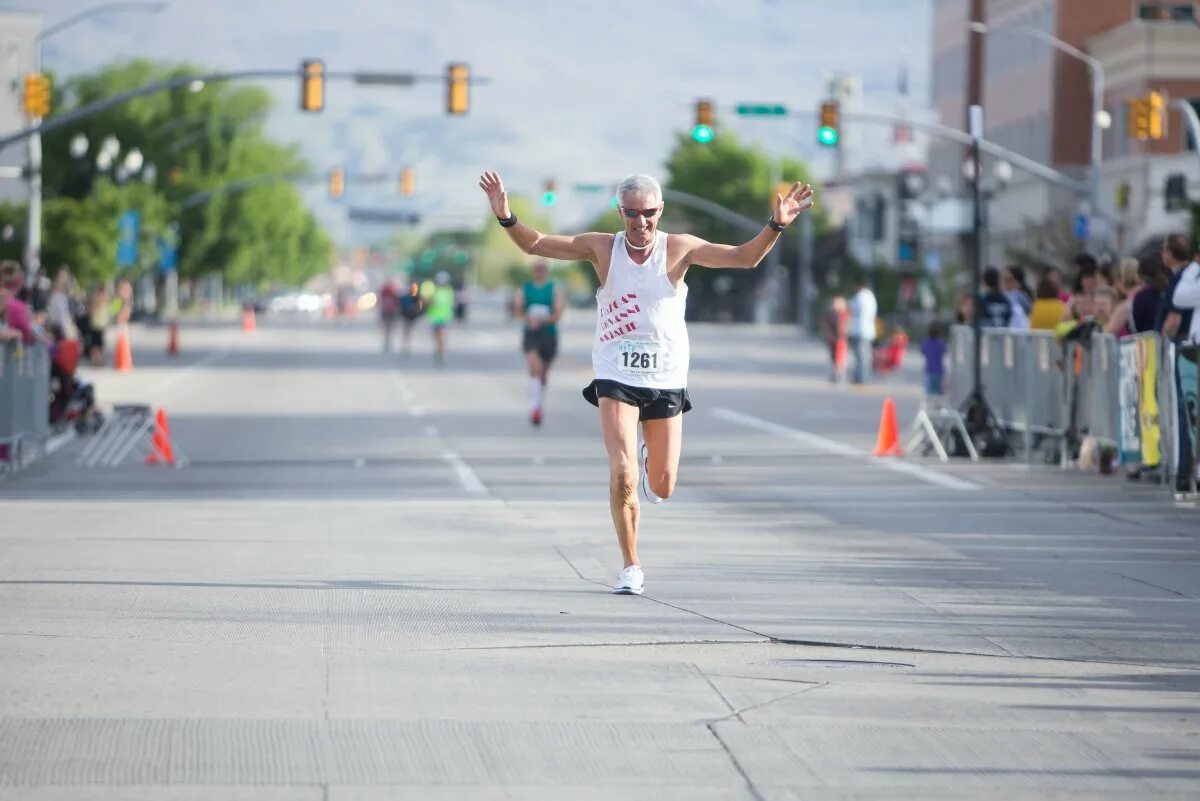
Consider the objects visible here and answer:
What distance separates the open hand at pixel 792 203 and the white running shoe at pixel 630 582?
1857mm

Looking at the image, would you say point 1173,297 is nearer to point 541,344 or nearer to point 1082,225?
point 541,344

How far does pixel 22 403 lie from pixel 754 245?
11.0m

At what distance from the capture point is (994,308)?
2458 centimetres

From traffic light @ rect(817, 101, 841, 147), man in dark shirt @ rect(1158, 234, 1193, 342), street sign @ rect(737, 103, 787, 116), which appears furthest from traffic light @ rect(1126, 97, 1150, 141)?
man in dark shirt @ rect(1158, 234, 1193, 342)

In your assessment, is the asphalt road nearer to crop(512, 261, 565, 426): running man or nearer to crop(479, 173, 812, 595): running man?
crop(479, 173, 812, 595): running man

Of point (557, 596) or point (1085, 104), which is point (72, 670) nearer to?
point (557, 596)

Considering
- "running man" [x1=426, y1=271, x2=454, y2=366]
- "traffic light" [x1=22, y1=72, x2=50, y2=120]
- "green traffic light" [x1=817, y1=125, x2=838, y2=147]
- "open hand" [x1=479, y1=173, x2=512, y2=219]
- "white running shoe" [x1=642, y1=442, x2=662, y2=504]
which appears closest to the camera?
"open hand" [x1=479, y1=173, x2=512, y2=219]

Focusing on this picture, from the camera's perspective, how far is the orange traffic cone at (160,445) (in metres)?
22.0

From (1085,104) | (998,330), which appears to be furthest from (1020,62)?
(998,330)

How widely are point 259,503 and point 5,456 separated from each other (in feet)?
14.0

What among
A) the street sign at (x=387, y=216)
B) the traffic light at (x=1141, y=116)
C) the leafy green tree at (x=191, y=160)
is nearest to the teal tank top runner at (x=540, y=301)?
the traffic light at (x=1141, y=116)

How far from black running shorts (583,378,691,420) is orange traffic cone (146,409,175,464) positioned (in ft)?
35.3

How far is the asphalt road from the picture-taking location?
745 cm

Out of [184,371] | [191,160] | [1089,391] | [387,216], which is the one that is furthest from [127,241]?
[387,216]
